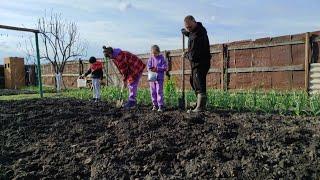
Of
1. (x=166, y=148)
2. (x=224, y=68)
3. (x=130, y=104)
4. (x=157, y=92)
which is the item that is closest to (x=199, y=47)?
(x=157, y=92)

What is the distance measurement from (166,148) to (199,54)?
320 cm

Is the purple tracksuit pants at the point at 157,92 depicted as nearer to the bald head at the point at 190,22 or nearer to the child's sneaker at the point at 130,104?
the child's sneaker at the point at 130,104

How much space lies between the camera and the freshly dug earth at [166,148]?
14.9ft

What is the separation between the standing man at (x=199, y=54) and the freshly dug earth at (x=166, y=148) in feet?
3.02

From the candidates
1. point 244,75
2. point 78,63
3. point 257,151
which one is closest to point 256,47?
point 244,75

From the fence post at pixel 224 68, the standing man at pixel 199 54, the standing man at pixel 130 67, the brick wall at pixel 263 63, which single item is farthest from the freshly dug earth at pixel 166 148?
the fence post at pixel 224 68

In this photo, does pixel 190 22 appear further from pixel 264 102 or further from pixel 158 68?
pixel 264 102

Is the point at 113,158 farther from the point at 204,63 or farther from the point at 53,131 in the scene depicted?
the point at 204,63

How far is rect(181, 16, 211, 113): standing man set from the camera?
8023 mm

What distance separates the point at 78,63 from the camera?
25.6 metres

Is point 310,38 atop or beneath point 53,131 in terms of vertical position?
atop

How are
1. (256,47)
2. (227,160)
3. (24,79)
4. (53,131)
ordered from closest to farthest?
(227,160) → (53,131) → (256,47) → (24,79)

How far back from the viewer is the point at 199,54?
8.05 meters

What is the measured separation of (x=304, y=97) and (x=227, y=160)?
381 centimetres
